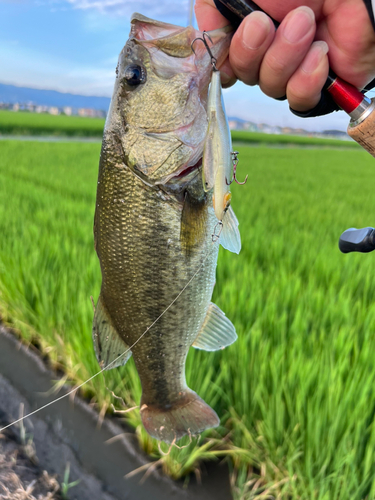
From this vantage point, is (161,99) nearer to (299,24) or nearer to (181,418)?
(299,24)

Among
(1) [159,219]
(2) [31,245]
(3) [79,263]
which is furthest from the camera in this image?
(2) [31,245]

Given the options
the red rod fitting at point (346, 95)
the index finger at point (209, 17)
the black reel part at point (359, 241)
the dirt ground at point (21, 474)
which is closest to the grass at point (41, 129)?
the dirt ground at point (21, 474)

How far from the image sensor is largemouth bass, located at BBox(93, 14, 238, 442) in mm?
807

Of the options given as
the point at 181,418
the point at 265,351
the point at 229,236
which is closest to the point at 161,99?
the point at 229,236

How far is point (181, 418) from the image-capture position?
3.22ft

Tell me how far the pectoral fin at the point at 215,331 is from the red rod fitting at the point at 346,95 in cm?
59

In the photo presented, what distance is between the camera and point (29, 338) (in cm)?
223

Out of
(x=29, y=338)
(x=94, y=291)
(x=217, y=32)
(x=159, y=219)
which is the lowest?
(x=29, y=338)

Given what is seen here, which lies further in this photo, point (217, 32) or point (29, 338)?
point (29, 338)

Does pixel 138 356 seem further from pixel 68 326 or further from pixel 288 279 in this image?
pixel 288 279

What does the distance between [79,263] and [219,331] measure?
1721mm

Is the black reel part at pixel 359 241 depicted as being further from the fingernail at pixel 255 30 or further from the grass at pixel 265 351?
the grass at pixel 265 351

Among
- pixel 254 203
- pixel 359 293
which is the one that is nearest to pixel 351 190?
pixel 254 203

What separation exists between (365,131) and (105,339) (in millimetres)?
801
